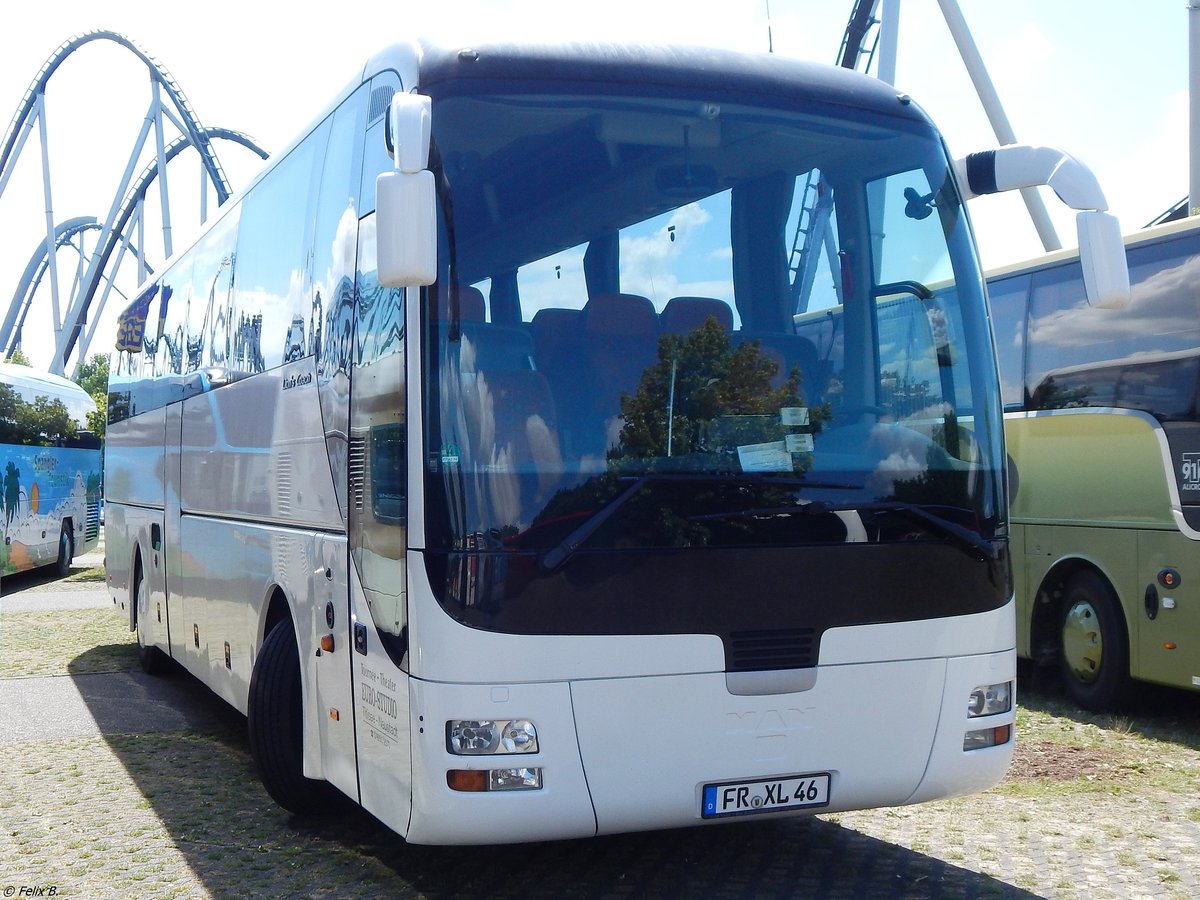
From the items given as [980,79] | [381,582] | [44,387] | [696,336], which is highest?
[980,79]

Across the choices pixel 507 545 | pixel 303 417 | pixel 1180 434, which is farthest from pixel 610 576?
pixel 1180 434

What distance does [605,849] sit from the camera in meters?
6.09

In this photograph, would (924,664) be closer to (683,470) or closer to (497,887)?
(683,470)

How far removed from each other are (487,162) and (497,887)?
9.17 feet

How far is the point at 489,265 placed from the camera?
481cm

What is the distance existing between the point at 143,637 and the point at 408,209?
8.34 meters

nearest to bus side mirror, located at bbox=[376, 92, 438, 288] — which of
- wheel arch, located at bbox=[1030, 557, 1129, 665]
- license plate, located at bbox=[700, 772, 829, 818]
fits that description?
license plate, located at bbox=[700, 772, 829, 818]

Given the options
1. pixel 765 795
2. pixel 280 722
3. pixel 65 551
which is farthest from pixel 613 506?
pixel 65 551

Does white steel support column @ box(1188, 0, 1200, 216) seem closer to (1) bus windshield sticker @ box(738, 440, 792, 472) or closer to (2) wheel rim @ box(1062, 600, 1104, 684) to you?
(2) wheel rim @ box(1062, 600, 1104, 684)

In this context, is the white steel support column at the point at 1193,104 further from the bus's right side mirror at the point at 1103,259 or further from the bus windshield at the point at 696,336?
the bus windshield at the point at 696,336

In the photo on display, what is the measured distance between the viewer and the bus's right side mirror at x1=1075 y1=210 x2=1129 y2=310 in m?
5.30

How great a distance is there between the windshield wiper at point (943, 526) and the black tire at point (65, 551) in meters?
22.1

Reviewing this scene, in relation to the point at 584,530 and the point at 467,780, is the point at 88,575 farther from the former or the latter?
the point at 584,530

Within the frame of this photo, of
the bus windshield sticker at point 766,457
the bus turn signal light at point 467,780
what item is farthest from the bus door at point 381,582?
the bus windshield sticker at point 766,457
